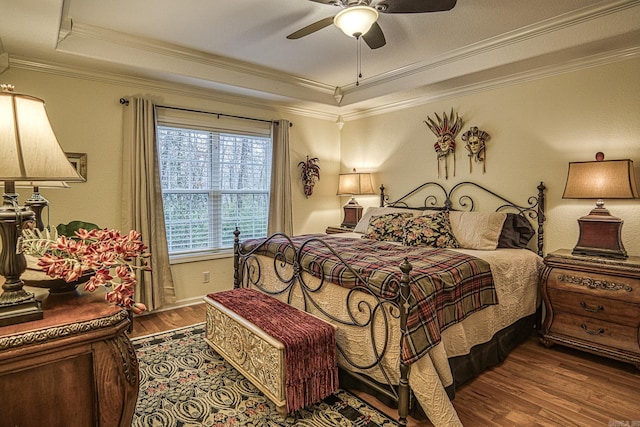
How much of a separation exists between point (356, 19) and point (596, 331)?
2866 mm

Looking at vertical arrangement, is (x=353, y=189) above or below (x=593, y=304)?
above

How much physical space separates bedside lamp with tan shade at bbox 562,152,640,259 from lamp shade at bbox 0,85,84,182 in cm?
333

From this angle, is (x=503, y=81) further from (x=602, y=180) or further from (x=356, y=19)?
(x=356, y=19)

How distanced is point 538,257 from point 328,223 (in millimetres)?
2878

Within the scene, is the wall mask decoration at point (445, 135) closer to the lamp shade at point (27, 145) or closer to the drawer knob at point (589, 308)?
the drawer knob at point (589, 308)

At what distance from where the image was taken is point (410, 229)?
3.38 m

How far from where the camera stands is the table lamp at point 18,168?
1023mm

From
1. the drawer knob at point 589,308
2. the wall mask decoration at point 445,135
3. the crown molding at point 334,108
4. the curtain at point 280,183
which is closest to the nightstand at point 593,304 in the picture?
the drawer knob at point 589,308

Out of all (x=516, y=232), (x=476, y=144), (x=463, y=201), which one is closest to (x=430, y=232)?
(x=516, y=232)

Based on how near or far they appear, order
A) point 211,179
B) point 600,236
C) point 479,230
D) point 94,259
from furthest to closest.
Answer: point 211,179
point 479,230
point 600,236
point 94,259

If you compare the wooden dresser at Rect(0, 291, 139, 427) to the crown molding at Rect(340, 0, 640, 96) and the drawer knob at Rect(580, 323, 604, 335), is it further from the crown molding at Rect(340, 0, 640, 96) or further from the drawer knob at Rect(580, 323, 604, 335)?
the crown molding at Rect(340, 0, 640, 96)

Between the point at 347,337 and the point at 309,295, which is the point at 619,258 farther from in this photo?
the point at 309,295

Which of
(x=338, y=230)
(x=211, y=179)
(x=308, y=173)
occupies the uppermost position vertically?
(x=308, y=173)

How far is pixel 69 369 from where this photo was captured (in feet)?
3.50
